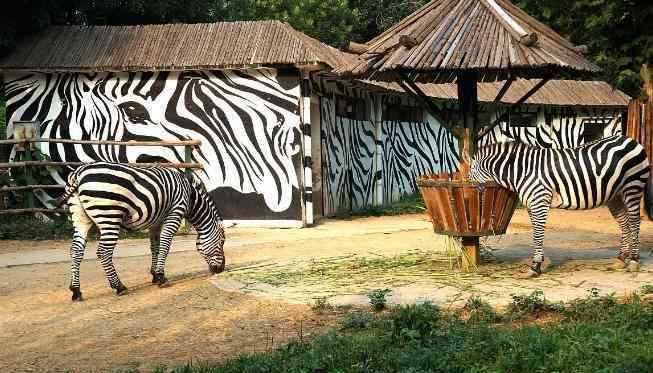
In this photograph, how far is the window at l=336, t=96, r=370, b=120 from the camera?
55.5 ft

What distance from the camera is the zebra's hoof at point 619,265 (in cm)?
842

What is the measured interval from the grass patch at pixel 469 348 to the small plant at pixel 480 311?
0.21 metres

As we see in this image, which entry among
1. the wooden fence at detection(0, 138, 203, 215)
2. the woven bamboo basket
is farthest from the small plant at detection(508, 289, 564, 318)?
the wooden fence at detection(0, 138, 203, 215)

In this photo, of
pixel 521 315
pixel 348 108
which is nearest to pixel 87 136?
pixel 348 108

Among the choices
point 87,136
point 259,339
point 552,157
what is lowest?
point 259,339

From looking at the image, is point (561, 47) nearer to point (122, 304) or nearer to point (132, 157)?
point (122, 304)

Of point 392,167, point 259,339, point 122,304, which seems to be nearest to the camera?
point 259,339

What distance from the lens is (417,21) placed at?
919cm

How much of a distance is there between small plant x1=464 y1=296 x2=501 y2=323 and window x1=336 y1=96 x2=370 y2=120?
10.5 metres

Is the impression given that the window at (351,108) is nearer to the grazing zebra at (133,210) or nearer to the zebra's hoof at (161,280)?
the grazing zebra at (133,210)

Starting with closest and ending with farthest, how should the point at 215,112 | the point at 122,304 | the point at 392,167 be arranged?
1. the point at 122,304
2. the point at 215,112
3. the point at 392,167

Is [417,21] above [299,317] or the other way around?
above

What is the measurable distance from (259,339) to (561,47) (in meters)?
5.11

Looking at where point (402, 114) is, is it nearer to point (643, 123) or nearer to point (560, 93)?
point (560, 93)
